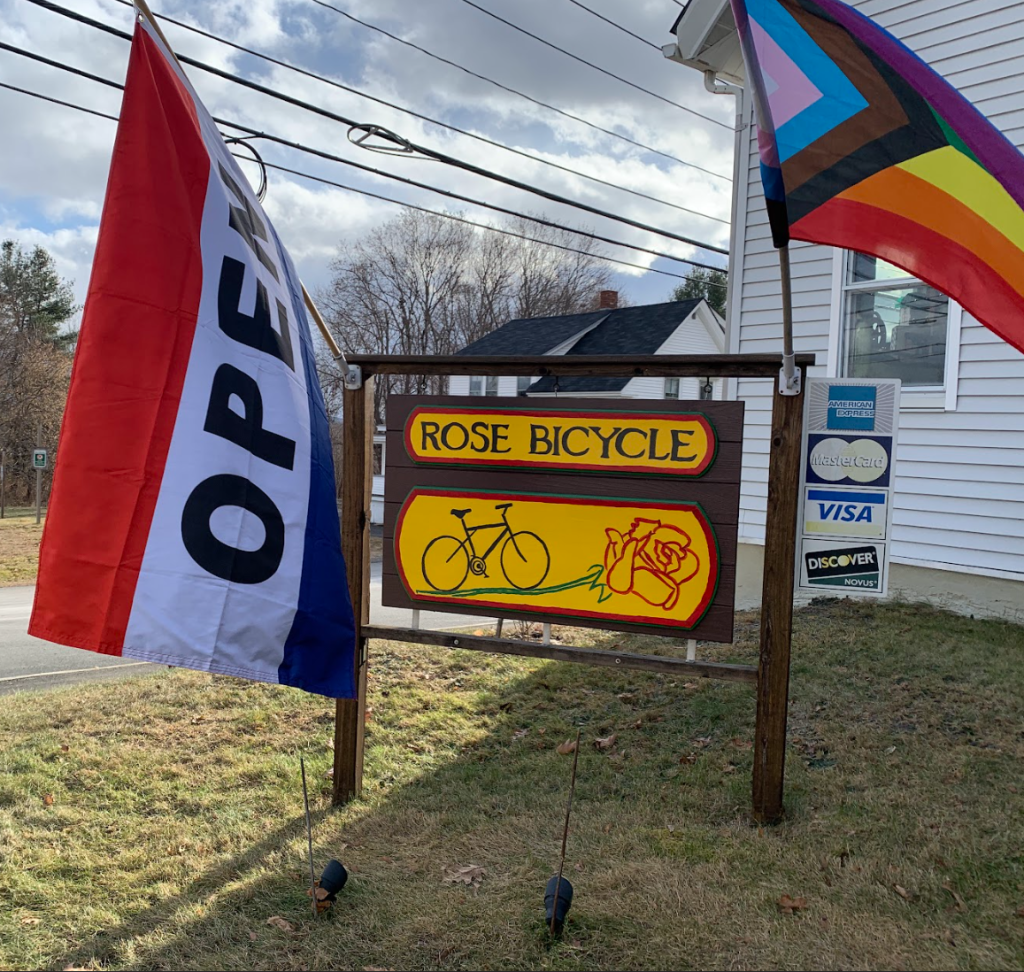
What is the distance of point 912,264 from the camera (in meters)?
3.02

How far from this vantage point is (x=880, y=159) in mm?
2941

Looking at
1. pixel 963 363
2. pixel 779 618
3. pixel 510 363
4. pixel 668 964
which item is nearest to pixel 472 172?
pixel 963 363

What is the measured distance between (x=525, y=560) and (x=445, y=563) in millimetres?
405

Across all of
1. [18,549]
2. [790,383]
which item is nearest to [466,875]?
[790,383]

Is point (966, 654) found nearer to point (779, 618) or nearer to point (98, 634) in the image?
point (779, 618)

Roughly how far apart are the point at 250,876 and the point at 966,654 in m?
4.84

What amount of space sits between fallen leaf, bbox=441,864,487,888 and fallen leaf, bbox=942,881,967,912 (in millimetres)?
1704

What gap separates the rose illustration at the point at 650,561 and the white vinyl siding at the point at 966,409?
469cm

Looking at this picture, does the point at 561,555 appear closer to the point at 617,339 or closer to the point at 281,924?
the point at 281,924

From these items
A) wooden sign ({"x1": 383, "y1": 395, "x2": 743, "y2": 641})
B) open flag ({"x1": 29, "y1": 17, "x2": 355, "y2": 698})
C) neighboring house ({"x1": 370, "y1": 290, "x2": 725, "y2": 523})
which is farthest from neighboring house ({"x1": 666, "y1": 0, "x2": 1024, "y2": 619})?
neighboring house ({"x1": 370, "y1": 290, "x2": 725, "y2": 523})

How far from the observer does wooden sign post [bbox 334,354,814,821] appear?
3.74 meters

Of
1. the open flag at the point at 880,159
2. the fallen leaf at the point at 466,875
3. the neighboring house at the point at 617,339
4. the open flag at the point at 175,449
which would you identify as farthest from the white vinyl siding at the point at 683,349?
the open flag at the point at 175,449

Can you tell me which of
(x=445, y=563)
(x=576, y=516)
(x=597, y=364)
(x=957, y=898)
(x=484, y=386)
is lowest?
(x=957, y=898)

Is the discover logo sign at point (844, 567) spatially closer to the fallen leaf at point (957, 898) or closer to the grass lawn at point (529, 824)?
the grass lawn at point (529, 824)
